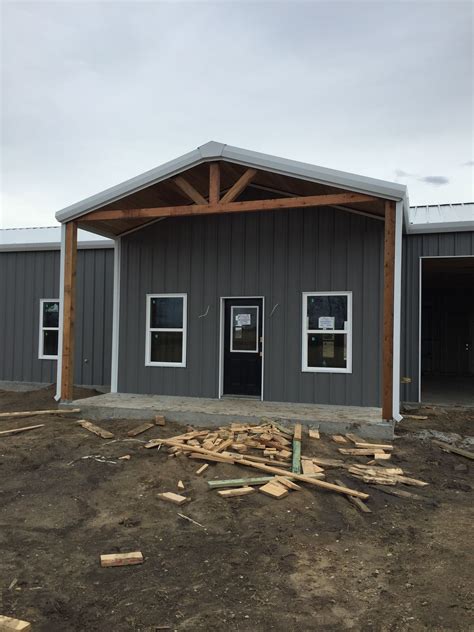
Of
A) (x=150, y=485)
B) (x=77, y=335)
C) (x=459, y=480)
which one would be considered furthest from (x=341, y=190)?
(x=77, y=335)

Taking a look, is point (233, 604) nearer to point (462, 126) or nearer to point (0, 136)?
point (462, 126)

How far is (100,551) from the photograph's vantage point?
3762 mm

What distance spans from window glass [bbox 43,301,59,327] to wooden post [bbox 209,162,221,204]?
6161mm

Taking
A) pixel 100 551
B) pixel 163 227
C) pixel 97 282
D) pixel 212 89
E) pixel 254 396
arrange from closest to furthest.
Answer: pixel 100 551 < pixel 254 396 < pixel 163 227 < pixel 97 282 < pixel 212 89

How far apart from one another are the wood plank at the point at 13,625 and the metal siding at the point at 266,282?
21.6 feet

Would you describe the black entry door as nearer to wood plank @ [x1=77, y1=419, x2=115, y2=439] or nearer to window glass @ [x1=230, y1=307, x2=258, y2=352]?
window glass @ [x1=230, y1=307, x2=258, y2=352]

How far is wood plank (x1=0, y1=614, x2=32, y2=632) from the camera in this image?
8.48 ft

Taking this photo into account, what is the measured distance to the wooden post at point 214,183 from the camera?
295 inches

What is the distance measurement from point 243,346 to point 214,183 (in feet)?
10.6

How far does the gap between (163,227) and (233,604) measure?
25.8 ft

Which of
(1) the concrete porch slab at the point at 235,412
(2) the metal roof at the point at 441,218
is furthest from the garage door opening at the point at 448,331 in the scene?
(1) the concrete porch slab at the point at 235,412

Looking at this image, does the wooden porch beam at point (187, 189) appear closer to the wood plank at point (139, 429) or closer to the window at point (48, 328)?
the wood plank at point (139, 429)

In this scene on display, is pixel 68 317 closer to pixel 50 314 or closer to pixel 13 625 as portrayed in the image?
pixel 50 314

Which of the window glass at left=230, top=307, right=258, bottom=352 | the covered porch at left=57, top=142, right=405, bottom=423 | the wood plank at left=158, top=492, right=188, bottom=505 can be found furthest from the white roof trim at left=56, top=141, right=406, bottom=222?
the wood plank at left=158, top=492, right=188, bottom=505
